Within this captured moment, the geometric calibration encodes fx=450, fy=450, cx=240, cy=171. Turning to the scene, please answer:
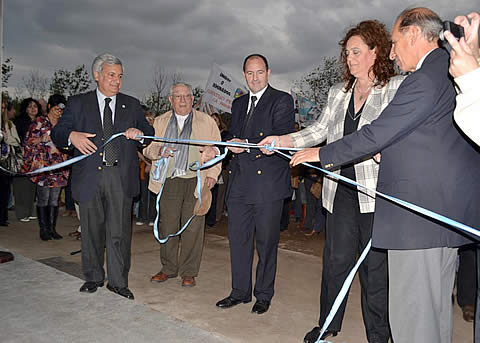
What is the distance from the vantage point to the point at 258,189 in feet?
12.5

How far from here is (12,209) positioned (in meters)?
8.84

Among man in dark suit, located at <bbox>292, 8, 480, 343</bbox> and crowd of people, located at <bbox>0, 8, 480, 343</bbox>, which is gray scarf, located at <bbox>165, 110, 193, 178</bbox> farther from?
man in dark suit, located at <bbox>292, 8, 480, 343</bbox>

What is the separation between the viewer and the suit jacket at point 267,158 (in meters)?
3.80

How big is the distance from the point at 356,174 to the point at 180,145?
207cm

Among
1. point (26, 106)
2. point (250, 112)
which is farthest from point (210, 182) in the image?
point (26, 106)

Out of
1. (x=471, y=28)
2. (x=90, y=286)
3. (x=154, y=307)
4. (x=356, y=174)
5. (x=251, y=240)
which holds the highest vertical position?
(x=471, y=28)

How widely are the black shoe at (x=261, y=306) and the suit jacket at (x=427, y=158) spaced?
1.82 meters

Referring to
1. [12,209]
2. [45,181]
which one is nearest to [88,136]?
[45,181]

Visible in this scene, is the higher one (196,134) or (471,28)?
(471,28)

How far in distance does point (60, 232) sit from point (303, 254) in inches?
146

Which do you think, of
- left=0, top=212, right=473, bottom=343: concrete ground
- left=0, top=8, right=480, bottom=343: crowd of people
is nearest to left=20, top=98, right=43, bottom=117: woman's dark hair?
left=0, top=8, right=480, bottom=343: crowd of people

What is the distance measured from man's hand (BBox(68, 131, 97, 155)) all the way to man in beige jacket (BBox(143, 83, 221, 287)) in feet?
2.74

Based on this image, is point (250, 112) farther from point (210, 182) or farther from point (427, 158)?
point (427, 158)

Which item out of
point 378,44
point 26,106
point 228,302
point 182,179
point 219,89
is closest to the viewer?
point 378,44
